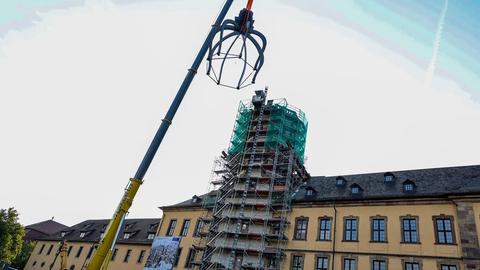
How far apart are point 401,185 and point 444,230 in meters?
5.52

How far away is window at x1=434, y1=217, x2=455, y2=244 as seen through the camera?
80.4 ft

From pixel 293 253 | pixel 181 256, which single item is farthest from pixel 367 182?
pixel 181 256

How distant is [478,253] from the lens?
889 inches

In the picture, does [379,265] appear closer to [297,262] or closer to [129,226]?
[297,262]

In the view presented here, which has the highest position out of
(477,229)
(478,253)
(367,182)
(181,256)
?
(367,182)

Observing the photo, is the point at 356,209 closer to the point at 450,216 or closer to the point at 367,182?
the point at 367,182

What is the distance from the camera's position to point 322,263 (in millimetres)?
28312

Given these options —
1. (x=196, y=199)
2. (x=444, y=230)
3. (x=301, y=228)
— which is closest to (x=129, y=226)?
(x=196, y=199)

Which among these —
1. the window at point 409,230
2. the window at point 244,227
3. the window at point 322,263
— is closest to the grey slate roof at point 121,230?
the window at point 244,227

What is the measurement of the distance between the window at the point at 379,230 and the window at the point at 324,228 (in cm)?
381

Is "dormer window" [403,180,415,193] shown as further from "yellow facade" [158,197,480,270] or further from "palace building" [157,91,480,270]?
"yellow facade" [158,197,480,270]

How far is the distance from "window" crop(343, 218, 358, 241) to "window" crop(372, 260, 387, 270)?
7.76 feet

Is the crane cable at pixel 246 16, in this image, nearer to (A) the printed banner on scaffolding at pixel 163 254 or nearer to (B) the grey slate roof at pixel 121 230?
(A) the printed banner on scaffolding at pixel 163 254

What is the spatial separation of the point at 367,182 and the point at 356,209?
4.48 metres
